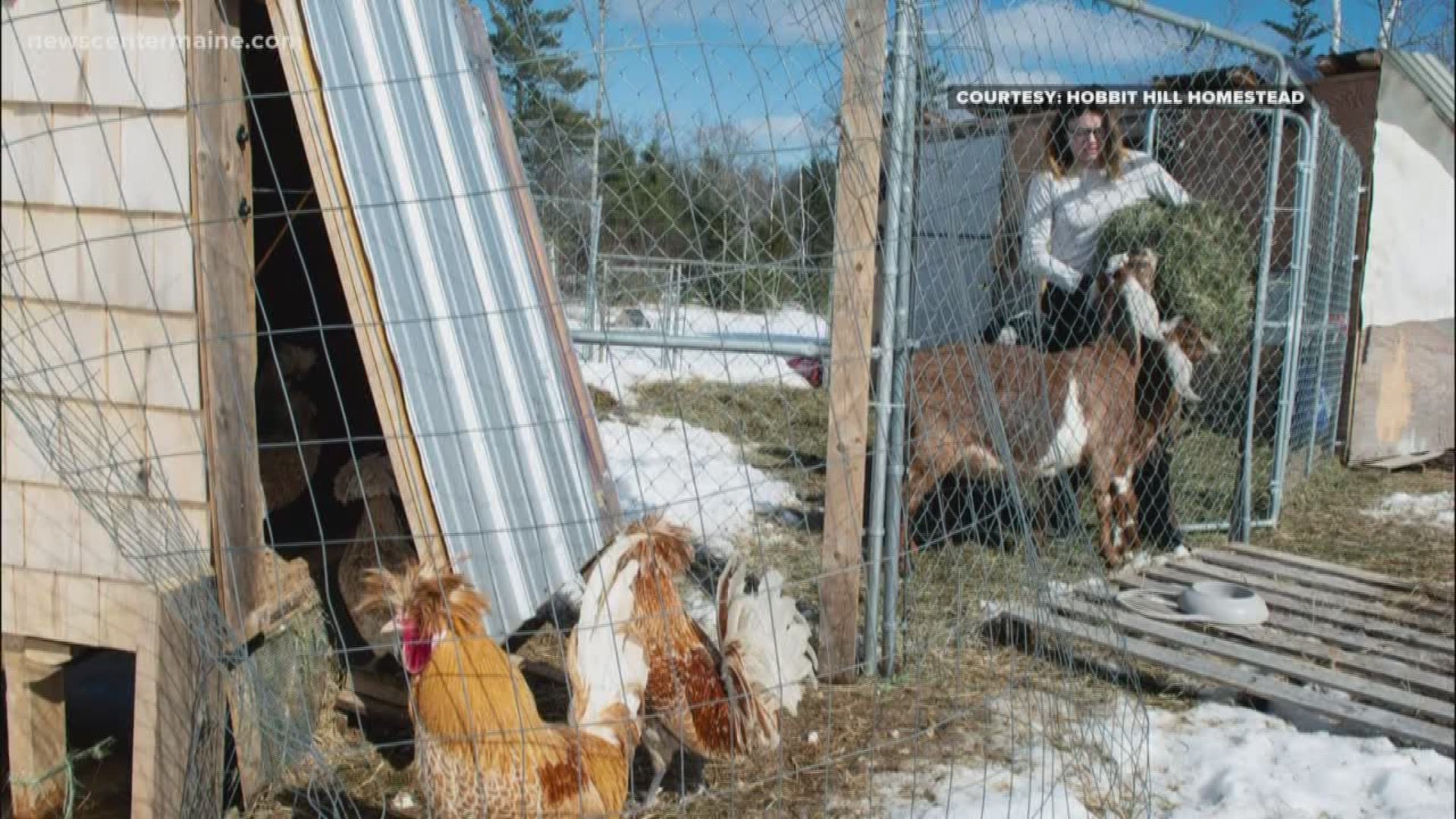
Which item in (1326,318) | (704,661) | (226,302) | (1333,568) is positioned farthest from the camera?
(1326,318)

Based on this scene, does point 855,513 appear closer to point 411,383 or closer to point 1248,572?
point 411,383

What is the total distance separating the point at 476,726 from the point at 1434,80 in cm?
205

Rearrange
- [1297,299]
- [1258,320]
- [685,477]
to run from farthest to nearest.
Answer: [685,477]
[1297,299]
[1258,320]

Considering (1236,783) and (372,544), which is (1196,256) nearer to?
(1236,783)

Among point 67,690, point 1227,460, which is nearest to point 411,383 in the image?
point 67,690

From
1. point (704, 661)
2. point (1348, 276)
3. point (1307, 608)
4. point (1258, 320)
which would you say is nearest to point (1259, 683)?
point (1307, 608)

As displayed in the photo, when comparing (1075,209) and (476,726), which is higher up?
(1075,209)

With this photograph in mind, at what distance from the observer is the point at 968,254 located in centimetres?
419

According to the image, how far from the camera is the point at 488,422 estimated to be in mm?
2982

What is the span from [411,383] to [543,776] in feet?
3.36

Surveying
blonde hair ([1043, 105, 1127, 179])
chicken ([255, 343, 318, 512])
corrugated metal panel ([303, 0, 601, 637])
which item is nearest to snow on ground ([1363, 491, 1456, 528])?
blonde hair ([1043, 105, 1127, 179])

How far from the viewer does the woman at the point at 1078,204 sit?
174 inches

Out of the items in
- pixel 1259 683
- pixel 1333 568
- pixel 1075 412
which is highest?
pixel 1075 412

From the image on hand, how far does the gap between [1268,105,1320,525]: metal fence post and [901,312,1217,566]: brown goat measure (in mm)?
680
